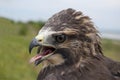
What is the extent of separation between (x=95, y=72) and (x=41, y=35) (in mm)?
700

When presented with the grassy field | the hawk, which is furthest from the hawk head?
the grassy field

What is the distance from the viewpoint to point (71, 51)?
5453 mm

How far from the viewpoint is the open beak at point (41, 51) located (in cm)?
532

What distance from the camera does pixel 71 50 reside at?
5.46 m

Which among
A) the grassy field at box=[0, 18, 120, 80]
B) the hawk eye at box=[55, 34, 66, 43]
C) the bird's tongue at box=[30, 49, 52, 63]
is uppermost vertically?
the hawk eye at box=[55, 34, 66, 43]

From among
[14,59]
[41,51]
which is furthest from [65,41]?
[14,59]

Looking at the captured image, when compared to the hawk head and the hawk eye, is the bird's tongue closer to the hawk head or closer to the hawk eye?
the hawk head

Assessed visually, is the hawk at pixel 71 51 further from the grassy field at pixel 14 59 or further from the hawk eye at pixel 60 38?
the grassy field at pixel 14 59

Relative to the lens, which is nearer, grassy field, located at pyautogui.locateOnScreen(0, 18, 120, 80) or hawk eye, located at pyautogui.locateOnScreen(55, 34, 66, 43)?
hawk eye, located at pyautogui.locateOnScreen(55, 34, 66, 43)

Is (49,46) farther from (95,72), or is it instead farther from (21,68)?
(21,68)

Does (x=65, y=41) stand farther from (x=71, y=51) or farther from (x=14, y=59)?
(x=14, y=59)

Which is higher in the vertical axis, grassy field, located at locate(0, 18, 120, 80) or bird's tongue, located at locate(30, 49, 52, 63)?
bird's tongue, located at locate(30, 49, 52, 63)

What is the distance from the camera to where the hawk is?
5379 millimetres

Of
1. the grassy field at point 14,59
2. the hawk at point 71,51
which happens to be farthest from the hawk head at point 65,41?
the grassy field at point 14,59
